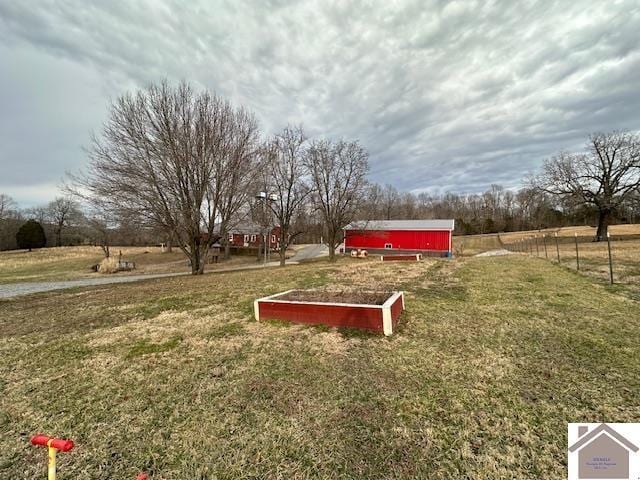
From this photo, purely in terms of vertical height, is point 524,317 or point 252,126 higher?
point 252,126

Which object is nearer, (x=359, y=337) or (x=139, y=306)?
(x=359, y=337)

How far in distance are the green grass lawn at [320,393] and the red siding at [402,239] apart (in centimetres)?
2185

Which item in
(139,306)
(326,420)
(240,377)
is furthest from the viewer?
(139,306)

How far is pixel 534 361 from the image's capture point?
337 centimetres

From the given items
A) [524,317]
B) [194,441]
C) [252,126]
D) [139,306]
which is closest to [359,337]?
[194,441]

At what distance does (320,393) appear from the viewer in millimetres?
2830

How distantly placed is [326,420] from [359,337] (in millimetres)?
1869

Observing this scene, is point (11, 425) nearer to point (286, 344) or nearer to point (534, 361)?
point (286, 344)

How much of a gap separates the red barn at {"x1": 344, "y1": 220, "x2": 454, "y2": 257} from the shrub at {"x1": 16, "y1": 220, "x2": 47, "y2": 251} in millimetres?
47479

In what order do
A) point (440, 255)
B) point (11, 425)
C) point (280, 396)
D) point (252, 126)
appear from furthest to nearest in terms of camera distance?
point (440, 255) < point (252, 126) < point (280, 396) < point (11, 425)

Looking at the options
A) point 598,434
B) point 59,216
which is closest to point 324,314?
point 598,434

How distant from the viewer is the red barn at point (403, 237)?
26.5 meters
